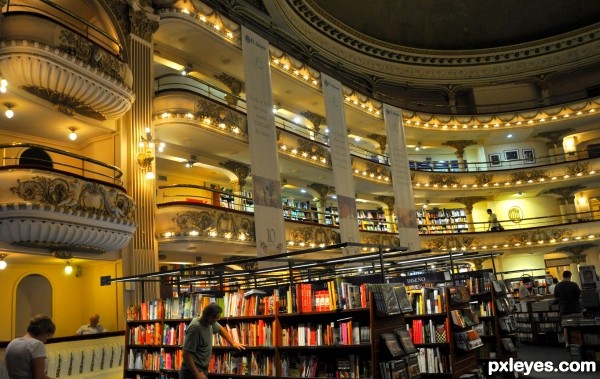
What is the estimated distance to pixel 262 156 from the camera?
1280 cm

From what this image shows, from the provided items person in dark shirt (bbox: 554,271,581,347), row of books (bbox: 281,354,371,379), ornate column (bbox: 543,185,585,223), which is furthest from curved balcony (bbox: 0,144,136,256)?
ornate column (bbox: 543,185,585,223)

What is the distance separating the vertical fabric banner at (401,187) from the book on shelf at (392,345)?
12.7 metres

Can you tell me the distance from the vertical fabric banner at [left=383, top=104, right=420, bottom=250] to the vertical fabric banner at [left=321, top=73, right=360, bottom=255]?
2.86 metres

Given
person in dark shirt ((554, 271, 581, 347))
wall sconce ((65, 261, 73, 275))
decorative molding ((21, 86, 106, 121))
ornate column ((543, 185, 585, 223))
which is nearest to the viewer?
decorative molding ((21, 86, 106, 121))

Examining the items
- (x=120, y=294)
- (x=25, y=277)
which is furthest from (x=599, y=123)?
(x=25, y=277)

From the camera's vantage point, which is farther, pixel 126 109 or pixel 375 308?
pixel 126 109

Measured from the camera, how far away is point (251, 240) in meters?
13.1

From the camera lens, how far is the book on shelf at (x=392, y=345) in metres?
5.18

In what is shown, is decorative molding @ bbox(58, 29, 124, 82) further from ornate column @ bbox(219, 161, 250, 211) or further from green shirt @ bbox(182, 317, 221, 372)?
green shirt @ bbox(182, 317, 221, 372)

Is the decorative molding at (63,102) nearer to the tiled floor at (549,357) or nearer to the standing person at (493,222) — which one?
the tiled floor at (549,357)

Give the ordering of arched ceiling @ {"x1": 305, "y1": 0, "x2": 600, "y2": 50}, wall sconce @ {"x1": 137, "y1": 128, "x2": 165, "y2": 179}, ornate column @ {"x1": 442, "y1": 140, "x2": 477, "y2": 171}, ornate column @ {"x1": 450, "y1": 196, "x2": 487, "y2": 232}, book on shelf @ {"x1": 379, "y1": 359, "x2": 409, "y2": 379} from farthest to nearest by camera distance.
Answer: ornate column @ {"x1": 442, "y1": 140, "x2": 477, "y2": 171}
arched ceiling @ {"x1": 305, "y1": 0, "x2": 600, "y2": 50}
ornate column @ {"x1": 450, "y1": 196, "x2": 487, "y2": 232}
wall sconce @ {"x1": 137, "y1": 128, "x2": 165, "y2": 179}
book on shelf @ {"x1": 379, "y1": 359, "x2": 409, "y2": 379}

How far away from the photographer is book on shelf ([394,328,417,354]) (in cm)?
538

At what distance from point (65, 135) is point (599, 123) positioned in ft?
75.3

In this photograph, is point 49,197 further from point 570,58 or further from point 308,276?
point 570,58
